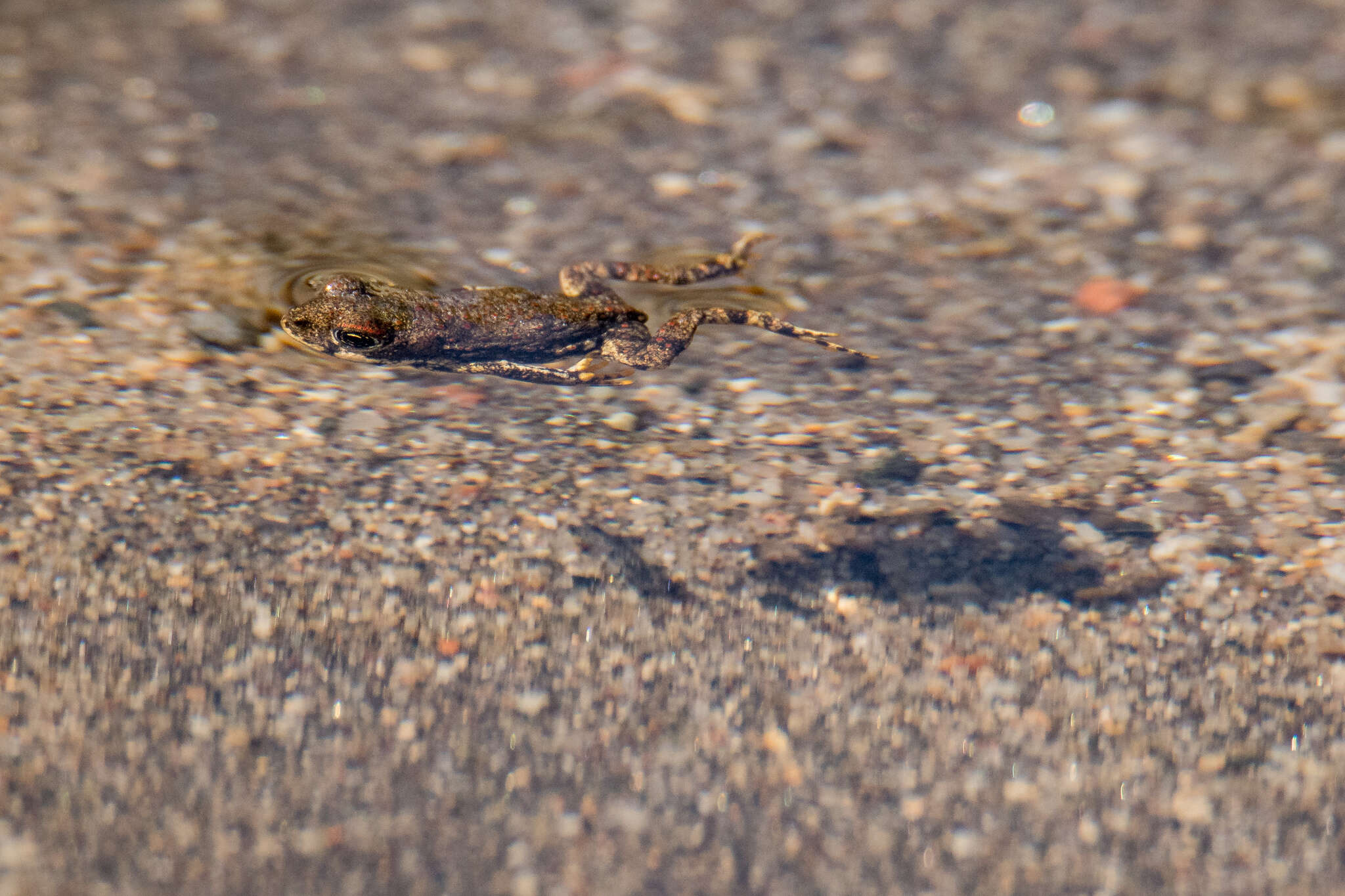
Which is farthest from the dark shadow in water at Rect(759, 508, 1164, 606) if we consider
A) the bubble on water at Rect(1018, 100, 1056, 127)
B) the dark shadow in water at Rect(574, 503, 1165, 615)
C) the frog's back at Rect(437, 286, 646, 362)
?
the bubble on water at Rect(1018, 100, 1056, 127)

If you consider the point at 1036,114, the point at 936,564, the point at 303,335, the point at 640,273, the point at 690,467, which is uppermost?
the point at 1036,114

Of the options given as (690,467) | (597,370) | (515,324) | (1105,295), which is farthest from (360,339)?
(1105,295)

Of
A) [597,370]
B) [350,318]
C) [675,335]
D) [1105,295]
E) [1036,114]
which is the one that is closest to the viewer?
[1036,114]

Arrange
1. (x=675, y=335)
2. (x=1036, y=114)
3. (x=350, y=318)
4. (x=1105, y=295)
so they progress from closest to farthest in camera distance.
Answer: (x=1036, y=114) → (x=1105, y=295) → (x=350, y=318) → (x=675, y=335)

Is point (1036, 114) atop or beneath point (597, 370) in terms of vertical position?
atop

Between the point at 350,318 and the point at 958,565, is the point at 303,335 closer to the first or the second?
the point at 350,318

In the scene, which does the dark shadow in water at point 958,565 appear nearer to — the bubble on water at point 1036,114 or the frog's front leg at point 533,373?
the frog's front leg at point 533,373

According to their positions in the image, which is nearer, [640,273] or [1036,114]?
[1036,114]

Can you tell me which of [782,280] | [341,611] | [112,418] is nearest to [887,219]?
[782,280]
